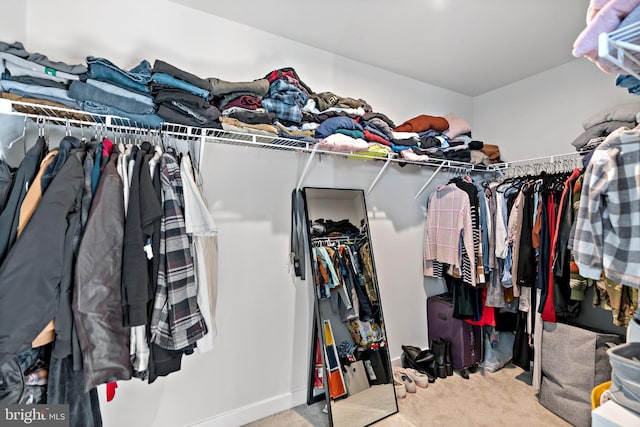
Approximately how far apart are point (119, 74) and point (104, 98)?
0.12 m

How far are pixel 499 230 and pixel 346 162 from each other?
1272 mm

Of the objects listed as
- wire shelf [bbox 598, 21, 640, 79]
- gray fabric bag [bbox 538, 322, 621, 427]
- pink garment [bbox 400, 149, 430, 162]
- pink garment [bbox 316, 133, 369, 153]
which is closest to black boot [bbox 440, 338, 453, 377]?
gray fabric bag [bbox 538, 322, 621, 427]

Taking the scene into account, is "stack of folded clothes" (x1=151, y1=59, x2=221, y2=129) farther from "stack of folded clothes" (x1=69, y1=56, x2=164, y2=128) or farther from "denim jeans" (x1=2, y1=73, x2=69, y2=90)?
"denim jeans" (x1=2, y1=73, x2=69, y2=90)

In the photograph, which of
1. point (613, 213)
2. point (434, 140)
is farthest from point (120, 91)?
point (434, 140)

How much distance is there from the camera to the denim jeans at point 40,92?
1.24m

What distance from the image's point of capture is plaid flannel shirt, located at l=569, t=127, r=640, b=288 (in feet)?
2.95

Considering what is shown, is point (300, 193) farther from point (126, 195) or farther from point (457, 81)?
point (457, 81)

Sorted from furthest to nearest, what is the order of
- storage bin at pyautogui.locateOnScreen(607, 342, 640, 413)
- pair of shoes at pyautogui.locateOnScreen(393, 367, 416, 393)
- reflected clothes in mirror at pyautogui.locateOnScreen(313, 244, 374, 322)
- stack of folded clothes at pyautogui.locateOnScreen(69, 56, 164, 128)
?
pair of shoes at pyautogui.locateOnScreen(393, 367, 416, 393)
reflected clothes in mirror at pyautogui.locateOnScreen(313, 244, 374, 322)
stack of folded clothes at pyautogui.locateOnScreen(69, 56, 164, 128)
storage bin at pyautogui.locateOnScreen(607, 342, 640, 413)

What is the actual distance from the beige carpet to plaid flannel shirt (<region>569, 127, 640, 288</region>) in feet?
4.89

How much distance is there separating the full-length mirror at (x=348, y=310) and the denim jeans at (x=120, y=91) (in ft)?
3.55

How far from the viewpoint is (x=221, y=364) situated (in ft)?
6.31

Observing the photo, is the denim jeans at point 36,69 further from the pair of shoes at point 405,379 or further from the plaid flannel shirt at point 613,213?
the pair of shoes at point 405,379

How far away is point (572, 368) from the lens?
2.03 meters

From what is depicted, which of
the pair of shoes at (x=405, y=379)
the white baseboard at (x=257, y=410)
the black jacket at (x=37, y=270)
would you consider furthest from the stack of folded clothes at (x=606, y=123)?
the black jacket at (x=37, y=270)
